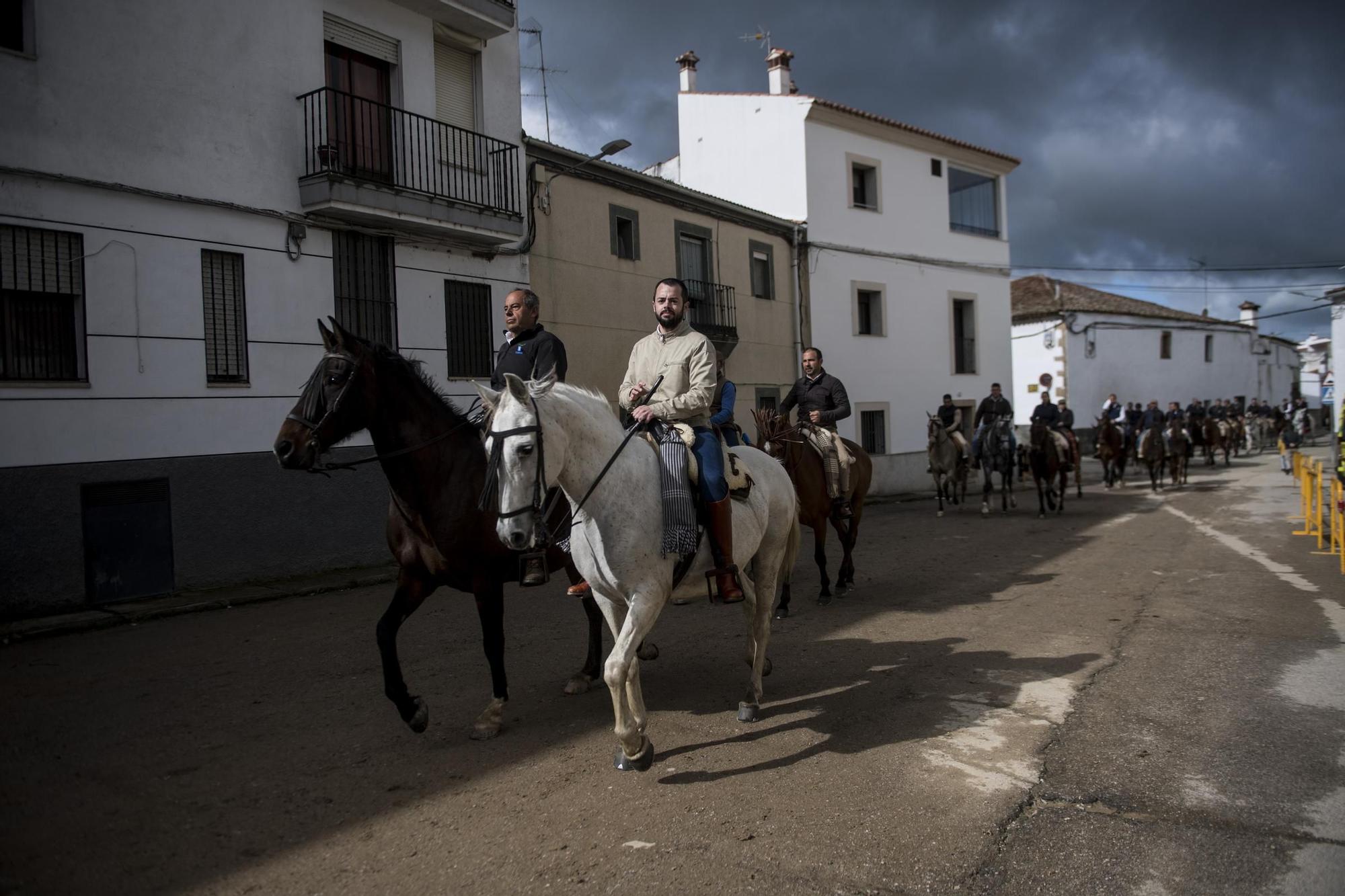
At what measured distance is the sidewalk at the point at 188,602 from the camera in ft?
26.4

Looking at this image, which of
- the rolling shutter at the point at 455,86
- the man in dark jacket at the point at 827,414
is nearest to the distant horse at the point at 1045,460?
the man in dark jacket at the point at 827,414

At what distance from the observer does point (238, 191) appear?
10555 millimetres

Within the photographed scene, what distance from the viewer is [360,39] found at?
12203 millimetres

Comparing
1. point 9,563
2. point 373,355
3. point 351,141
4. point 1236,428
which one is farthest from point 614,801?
point 1236,428

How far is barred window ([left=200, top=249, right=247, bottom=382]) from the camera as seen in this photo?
10.3 m

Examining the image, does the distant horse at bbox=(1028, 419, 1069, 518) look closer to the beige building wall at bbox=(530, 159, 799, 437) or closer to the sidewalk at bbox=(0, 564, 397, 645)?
the beige building wall at bbox=(530, 159, 799, 437)

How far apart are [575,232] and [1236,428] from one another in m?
28.1

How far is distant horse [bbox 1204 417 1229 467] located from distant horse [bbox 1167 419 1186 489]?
734 centimetres

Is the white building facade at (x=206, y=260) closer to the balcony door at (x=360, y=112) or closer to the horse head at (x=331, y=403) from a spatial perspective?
the balcony door at (x=360, y=112)

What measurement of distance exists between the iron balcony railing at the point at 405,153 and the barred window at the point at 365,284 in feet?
2.93

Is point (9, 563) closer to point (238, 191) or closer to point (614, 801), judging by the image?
point (238, 191)

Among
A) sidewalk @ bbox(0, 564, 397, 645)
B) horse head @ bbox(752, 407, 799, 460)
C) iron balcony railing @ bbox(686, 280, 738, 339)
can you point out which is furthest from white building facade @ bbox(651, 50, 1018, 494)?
sidewalk @ bbox(0, 564, 397, 645)

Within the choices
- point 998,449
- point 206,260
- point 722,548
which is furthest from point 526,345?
point 998,449

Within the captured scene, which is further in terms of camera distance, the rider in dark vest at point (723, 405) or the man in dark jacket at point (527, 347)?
the man in dark jacket at point (527, 347)
